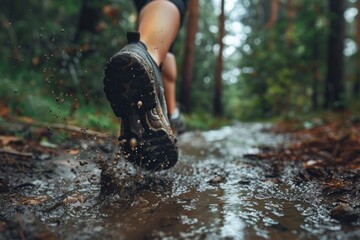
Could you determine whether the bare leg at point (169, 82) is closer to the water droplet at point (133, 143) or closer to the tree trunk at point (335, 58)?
the water droplet at point (133, 143)

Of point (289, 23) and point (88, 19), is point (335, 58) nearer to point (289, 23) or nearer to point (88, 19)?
point (88, 19)

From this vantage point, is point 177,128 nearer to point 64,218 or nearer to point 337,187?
point 337,187

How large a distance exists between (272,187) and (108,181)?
603mm

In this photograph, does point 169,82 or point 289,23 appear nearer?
point 169,82

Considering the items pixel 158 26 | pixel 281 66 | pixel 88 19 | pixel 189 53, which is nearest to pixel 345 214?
pixel 158 26

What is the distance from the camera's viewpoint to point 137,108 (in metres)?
1.29

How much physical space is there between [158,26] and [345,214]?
3.55 ft

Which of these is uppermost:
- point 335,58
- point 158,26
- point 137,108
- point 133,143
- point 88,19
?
point 88,19

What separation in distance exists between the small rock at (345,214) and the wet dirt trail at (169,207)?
0.02m

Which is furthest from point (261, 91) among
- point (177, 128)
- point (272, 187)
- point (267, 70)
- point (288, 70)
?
point (272, 187)

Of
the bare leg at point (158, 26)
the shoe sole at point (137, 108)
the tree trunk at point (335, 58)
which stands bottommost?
the shoe sole at point (137, 108)

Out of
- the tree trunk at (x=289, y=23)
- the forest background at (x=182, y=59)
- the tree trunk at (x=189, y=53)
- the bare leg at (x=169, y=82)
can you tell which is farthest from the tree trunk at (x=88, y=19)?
the tree trunk at (x=289, y=23)

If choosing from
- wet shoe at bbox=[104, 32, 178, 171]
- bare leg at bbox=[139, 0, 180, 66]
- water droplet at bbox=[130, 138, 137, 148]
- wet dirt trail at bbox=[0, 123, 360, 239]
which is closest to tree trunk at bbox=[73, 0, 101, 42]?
bare leg at bbox=[139, 0, 180, 66]

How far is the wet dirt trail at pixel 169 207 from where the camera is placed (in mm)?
790
